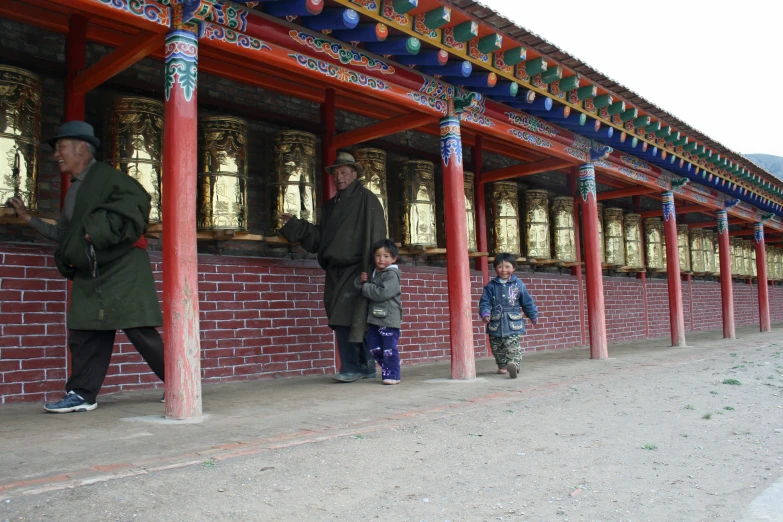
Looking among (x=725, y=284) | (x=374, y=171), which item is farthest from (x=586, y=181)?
(x=725, y=284)

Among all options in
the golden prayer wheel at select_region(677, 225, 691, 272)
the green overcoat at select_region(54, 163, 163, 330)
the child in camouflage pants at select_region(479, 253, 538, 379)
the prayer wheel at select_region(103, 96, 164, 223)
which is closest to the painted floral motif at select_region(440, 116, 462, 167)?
the child in camouflage pants at select_region(479, 253, 538, 379)

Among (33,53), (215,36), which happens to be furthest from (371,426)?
(33,53)

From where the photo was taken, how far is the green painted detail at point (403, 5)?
4.78 metres

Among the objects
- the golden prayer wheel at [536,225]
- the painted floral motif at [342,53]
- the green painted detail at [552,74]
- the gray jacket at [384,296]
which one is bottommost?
the gray jacket at [384,296]

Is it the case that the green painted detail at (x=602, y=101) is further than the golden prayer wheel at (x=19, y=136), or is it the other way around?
the green painted detail at (x=602, y=101)

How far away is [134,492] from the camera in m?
2.38

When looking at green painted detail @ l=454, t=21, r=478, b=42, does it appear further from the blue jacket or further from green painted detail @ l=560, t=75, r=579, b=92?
the blue jacket

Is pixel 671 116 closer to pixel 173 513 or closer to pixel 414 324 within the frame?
pixel 414 324

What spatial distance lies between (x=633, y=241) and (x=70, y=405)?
32.4 ft

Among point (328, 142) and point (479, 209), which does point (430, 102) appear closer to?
point (328, 142)

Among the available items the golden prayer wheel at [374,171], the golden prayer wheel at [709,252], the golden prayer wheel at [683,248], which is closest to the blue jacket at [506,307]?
the golden prayer wheel at [374,171]

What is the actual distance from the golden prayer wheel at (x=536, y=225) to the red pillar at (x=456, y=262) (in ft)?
11.6

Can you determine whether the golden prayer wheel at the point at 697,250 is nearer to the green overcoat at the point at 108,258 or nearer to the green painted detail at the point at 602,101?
the green painted detail at the point at 602,101

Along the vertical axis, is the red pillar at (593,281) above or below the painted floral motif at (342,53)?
below
